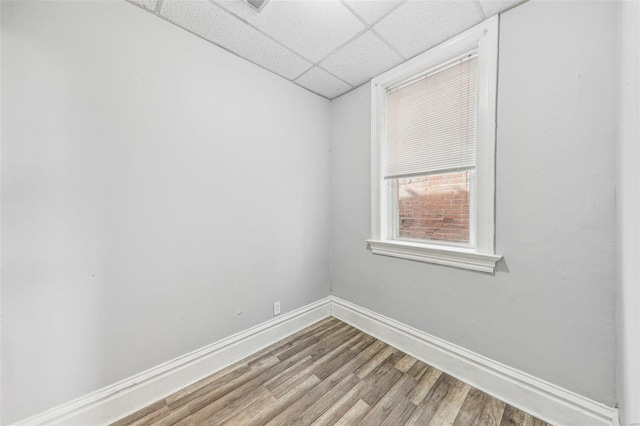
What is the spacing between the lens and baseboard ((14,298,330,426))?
129 centimetres

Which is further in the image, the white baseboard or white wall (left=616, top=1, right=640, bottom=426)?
the white baseboard

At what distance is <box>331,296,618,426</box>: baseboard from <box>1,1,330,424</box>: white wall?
120 cm

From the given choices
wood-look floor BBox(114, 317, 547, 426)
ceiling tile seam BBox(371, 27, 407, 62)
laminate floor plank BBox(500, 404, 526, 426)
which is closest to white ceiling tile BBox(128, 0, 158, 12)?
ceiling tile seam BBox(371, 27, 407, 62)

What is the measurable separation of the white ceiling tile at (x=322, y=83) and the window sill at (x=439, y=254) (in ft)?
5.49

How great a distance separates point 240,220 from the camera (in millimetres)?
1990

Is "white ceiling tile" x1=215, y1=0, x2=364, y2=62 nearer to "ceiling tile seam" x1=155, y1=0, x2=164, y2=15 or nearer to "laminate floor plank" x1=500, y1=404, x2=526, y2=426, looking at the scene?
"ceiling tile seam" x1=155, y1=0, x2=164, y2=15

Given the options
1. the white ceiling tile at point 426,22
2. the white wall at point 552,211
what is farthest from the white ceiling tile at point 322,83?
the white wall at point 552,211

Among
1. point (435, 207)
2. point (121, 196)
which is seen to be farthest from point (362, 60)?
point (121, 196)

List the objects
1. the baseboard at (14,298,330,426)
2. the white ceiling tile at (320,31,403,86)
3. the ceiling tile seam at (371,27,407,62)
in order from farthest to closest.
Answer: the white ceiling tile at (320,31,403,86), the ceiling tile seam at (371,27,407,62), the baseboard at (14,298,330,426)

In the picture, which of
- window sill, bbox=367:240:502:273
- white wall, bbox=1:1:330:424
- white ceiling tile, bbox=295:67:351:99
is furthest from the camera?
white ceiling tile, bbox=295:67:351:99

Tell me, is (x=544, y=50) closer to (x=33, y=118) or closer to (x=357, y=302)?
(x=357, y=302)

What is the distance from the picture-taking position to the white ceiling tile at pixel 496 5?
1453 mm

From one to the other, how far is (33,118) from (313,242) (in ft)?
7.07

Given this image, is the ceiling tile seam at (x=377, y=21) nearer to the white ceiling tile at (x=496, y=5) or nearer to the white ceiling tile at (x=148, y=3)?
the white ceiling tile at (x=496, y=5)
